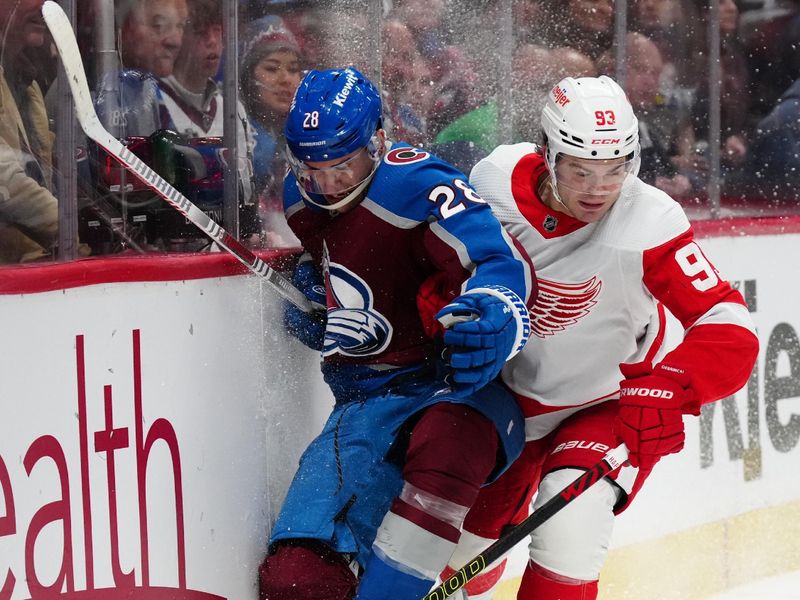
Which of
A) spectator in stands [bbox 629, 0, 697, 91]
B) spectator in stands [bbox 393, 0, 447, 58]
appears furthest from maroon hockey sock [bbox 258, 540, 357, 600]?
spectator in stands [bbox 629, 0, 697, 91]

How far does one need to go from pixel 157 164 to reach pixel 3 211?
1.34ft

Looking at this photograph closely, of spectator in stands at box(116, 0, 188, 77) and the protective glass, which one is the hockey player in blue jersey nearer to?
the protective glass

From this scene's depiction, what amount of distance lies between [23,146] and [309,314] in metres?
0.70

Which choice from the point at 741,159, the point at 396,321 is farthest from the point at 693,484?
the point at 396,321

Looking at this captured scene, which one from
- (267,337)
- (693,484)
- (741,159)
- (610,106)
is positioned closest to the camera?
(610,106)

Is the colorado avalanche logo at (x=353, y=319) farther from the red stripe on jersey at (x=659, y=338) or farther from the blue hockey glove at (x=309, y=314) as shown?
the red stripe on jersey at (x=659, y=338)

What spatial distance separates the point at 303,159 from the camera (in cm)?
241

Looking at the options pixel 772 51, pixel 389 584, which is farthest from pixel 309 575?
pixel 772 51

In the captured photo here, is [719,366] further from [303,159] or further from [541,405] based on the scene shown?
[303,159]

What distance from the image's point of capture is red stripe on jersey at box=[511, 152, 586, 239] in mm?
2605

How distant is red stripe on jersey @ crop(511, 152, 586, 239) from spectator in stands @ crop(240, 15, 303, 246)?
19.6 inches

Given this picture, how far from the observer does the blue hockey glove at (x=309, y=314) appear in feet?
8.84

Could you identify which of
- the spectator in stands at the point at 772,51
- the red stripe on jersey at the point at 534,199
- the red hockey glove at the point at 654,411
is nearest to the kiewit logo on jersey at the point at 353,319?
the red stripe on jersey at the point at 534,199

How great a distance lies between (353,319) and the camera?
2.56 meters
